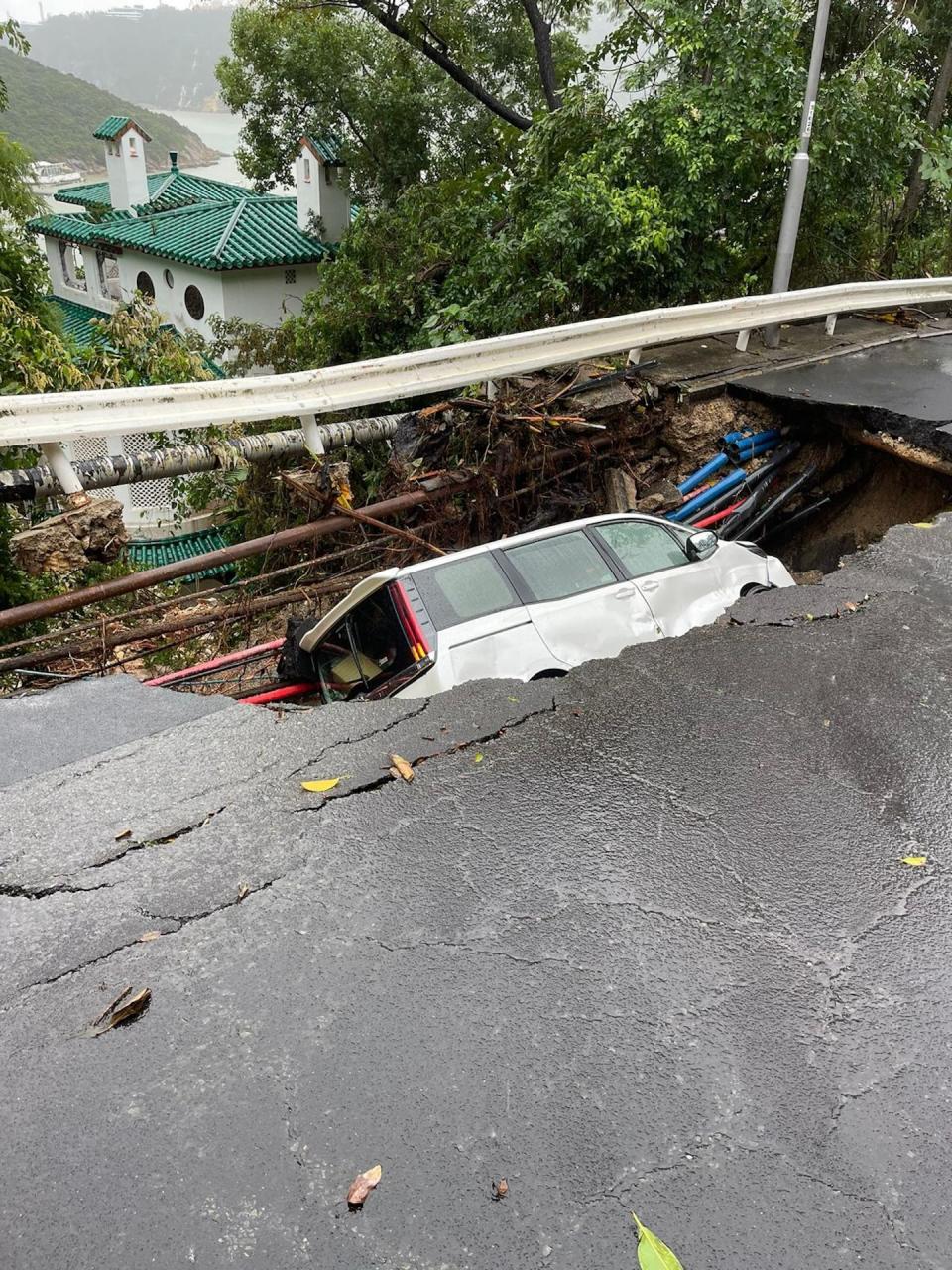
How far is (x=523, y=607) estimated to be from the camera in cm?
583

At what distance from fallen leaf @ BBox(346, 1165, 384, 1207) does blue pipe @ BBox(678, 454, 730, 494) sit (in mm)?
7188

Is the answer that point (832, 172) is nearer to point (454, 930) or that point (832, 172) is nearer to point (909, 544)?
point (909, 544)

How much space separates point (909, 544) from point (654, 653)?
7.47 ft

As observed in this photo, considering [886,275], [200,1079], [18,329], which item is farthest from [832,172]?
[200,1079]

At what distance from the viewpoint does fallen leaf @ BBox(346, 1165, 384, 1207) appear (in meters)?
2.35

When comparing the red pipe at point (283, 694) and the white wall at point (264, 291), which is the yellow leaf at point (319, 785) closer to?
the red pipe at point (283, 694)

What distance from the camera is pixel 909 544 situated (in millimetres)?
6129

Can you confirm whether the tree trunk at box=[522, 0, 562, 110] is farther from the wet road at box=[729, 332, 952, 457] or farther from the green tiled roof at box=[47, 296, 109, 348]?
the green tiled roof at box=[47, 296, 109, 348]

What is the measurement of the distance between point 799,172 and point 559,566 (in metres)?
6.28

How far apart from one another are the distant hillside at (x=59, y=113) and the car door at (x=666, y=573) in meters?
49.6

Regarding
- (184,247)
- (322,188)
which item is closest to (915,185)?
(322,188)

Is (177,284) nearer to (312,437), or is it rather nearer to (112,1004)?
(312,437)

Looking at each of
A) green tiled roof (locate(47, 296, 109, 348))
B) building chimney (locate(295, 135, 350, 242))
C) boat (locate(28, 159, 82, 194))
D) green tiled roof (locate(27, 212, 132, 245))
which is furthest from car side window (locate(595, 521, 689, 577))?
boat (locate(28, 159, 82, 194))

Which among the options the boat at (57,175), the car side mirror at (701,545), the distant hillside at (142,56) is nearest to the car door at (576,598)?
the car side mirror at (701,545)
